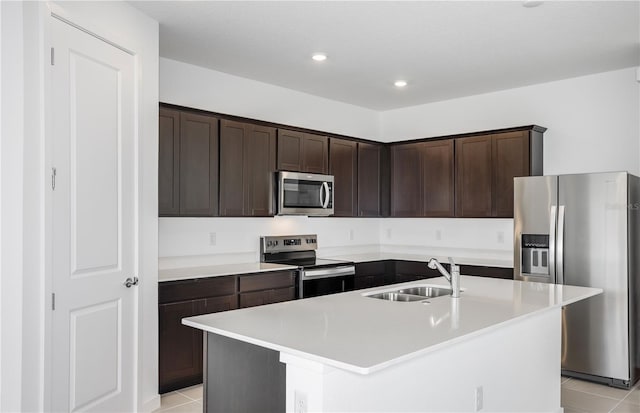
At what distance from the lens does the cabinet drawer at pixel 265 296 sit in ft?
13.9

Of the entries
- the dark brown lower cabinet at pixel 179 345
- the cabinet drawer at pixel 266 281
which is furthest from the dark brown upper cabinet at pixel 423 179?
the dark brown lower cabinet at pixel 179 345

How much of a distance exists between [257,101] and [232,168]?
1020 mm

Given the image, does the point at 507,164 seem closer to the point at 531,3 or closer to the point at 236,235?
the point at 531,3

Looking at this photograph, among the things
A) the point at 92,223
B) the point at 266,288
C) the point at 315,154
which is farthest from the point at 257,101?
the point at 92,223

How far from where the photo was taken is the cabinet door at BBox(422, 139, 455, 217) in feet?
18.3

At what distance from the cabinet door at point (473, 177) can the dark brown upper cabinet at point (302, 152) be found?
1427 millimetres

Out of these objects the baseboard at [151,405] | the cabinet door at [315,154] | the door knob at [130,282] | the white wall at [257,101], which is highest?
the white wall at [257,101]

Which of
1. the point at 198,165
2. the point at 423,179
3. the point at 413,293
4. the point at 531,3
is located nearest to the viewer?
the point at 531,3

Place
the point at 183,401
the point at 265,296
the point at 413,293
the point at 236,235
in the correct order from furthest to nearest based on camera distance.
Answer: the point at 236,235, the point at 265,296, the point at 183,401, the point at 413,293

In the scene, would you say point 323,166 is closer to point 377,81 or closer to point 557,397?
point 377,81

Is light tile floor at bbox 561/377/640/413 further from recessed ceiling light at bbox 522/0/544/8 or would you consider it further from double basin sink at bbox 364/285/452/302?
recessed ceiling light at bbox 522/0/544/8

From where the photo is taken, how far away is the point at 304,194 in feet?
16.7

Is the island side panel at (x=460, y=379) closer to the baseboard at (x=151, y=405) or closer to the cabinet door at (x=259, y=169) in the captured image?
the baseboard at (x=151, y=405)

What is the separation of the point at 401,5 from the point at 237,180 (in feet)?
6.80
